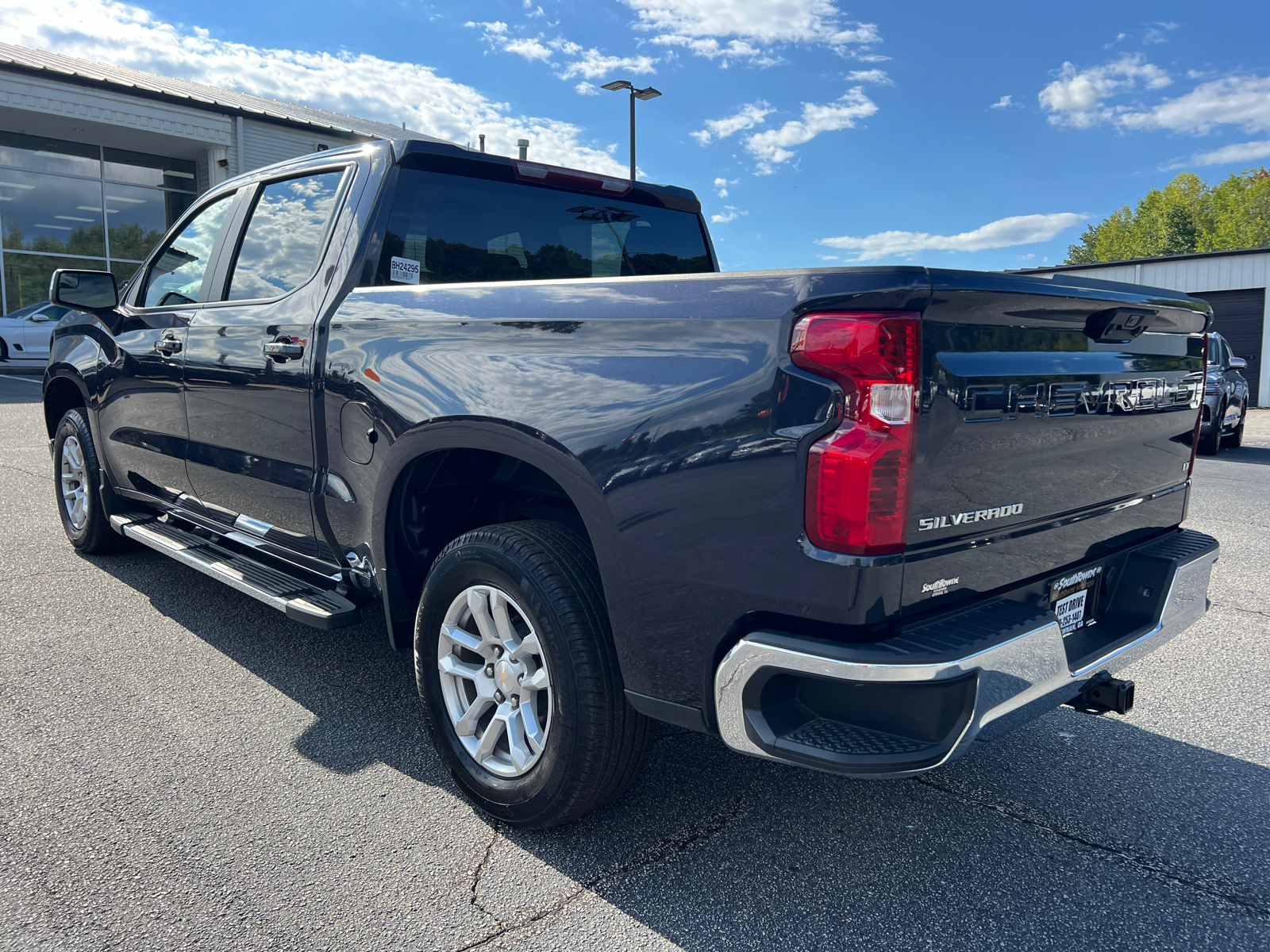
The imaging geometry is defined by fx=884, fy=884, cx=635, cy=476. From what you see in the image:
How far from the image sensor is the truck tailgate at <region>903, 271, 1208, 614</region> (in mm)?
1876

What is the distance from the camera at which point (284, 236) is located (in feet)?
11.7

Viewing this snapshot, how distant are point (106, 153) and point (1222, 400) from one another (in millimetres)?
25010

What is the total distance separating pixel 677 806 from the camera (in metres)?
2.67

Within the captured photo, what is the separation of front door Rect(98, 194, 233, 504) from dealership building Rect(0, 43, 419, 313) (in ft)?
62.0

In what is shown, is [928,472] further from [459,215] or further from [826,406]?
[459,215]

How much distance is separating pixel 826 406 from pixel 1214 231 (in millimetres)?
→ 80822

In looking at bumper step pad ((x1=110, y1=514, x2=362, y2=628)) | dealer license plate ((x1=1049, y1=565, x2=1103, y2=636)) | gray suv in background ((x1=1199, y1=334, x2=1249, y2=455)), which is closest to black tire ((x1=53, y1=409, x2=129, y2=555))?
bumper step pad ((x1=110, y1=514, x2=362, y2=628))

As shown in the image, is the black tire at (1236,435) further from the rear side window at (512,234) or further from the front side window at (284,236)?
the front side window at (284,236)

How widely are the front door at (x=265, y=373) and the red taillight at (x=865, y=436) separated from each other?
200cm

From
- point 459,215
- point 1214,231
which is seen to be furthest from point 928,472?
point 1214,231

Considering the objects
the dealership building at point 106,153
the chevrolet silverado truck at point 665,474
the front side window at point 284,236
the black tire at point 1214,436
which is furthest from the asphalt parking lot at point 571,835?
the dealership building at point 106,153

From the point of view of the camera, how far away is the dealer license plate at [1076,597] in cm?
238

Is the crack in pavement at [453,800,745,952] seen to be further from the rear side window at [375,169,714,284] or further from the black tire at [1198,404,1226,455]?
the black tire at [1198,404,1226,455]

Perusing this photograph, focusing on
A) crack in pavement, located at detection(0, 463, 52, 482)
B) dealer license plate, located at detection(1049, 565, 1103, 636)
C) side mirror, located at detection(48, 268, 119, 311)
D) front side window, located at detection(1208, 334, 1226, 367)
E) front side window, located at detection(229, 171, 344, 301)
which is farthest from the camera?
front side window, located at detection(1208, 334, 1226, 367)
